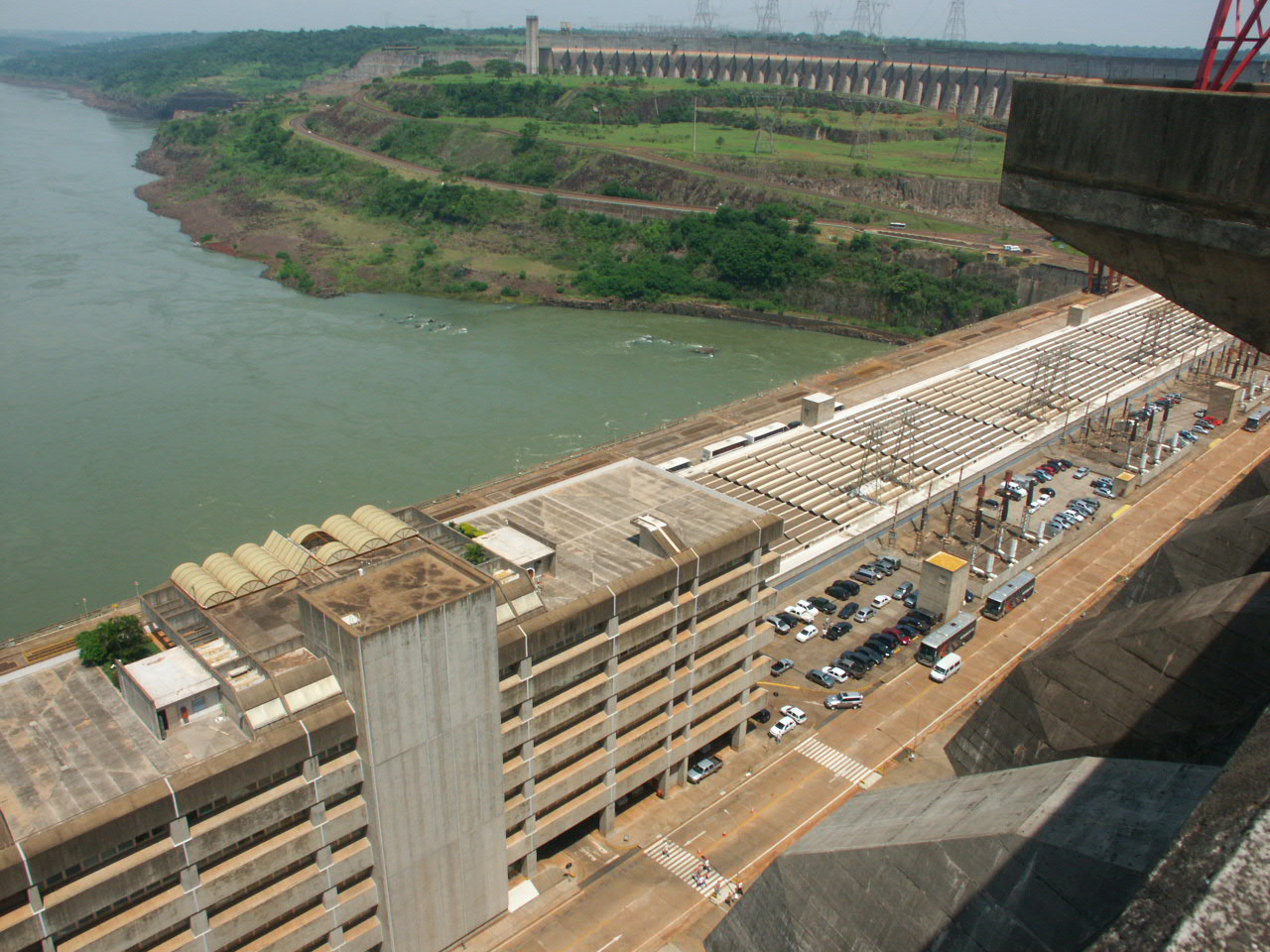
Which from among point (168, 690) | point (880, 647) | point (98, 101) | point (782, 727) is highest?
point (168, 690)

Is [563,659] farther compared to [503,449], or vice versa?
[503,449]

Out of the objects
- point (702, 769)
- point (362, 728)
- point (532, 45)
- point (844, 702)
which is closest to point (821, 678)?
point (844, 702)

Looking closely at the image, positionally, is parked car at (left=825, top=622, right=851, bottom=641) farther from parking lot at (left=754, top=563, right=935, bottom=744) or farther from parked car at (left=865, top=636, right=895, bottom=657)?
parked car at (left=865, top=636, right=895, bottom=657)

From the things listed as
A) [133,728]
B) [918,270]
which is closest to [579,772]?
[133,728]

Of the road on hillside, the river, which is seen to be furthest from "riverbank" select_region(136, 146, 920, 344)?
the road on hillside

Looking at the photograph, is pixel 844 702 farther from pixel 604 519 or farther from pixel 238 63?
pixel 238 63

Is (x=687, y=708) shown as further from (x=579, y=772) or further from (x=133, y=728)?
(x=133, y=728)
